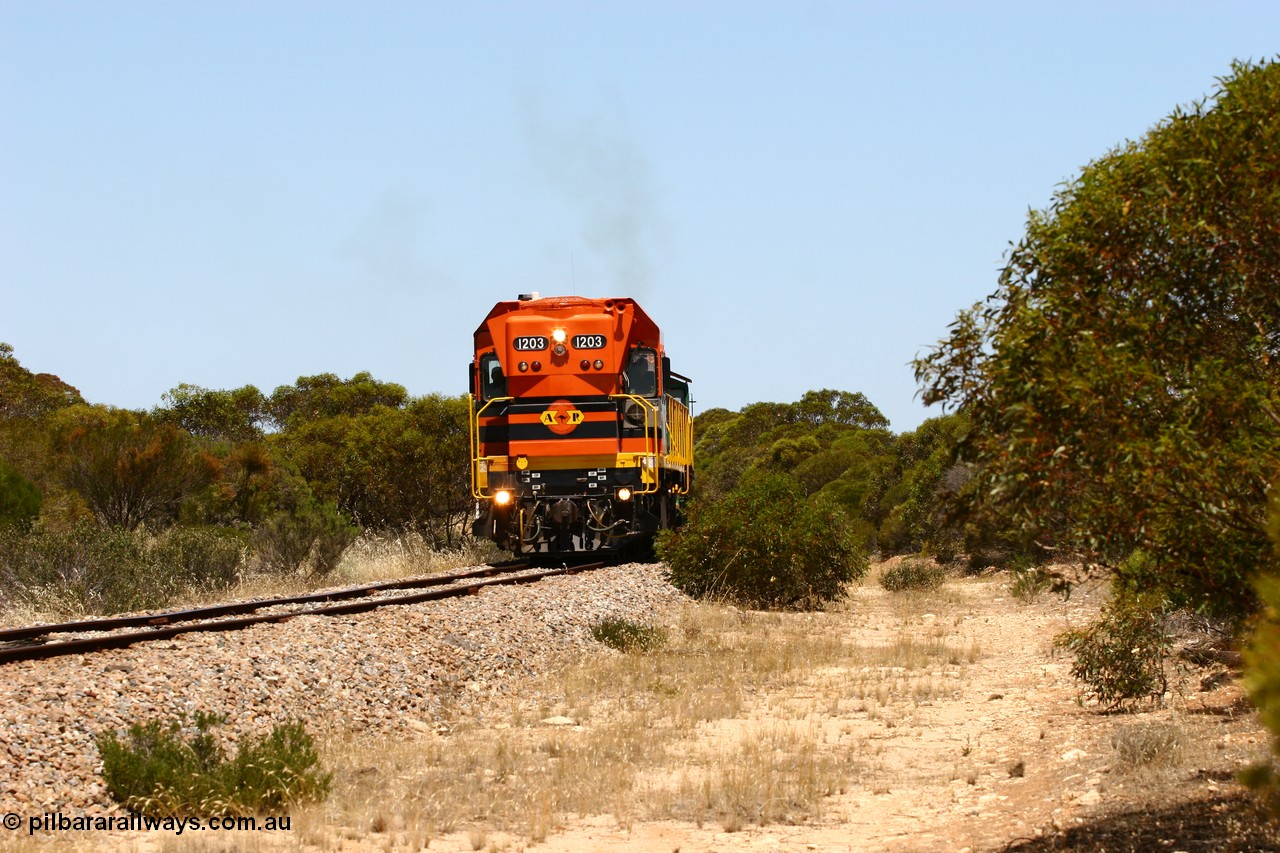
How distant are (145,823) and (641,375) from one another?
1561cm

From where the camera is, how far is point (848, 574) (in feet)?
74.0

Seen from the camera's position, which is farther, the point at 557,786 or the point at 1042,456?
the point at 557,786

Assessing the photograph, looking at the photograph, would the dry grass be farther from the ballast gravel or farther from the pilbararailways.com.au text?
the ballast gravel

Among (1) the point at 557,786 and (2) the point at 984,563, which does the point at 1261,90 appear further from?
(2) the point at 984,563

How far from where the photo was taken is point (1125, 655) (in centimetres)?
1169

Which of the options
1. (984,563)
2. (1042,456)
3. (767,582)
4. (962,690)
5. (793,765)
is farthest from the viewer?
(984,563)

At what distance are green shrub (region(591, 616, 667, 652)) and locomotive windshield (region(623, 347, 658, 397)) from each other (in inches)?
277

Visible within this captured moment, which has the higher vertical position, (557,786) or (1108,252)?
(1108,252)

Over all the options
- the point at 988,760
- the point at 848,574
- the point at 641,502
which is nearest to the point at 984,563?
the point at 848,574

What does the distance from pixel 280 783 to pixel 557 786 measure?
6.32 feet

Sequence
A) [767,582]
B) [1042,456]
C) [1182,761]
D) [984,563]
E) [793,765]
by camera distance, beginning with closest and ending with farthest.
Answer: [1042,456], [1182,761], [793,765], [767,582], [984,563]

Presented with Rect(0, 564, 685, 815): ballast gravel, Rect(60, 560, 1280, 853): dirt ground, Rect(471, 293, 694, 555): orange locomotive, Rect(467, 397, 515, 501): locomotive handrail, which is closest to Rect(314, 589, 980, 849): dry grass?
Rect(60, 560, 1280, 853): dirt ground

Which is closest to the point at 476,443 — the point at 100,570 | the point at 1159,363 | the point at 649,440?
the point at 649,440

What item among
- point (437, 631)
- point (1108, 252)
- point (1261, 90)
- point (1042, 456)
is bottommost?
point (437, 631)
